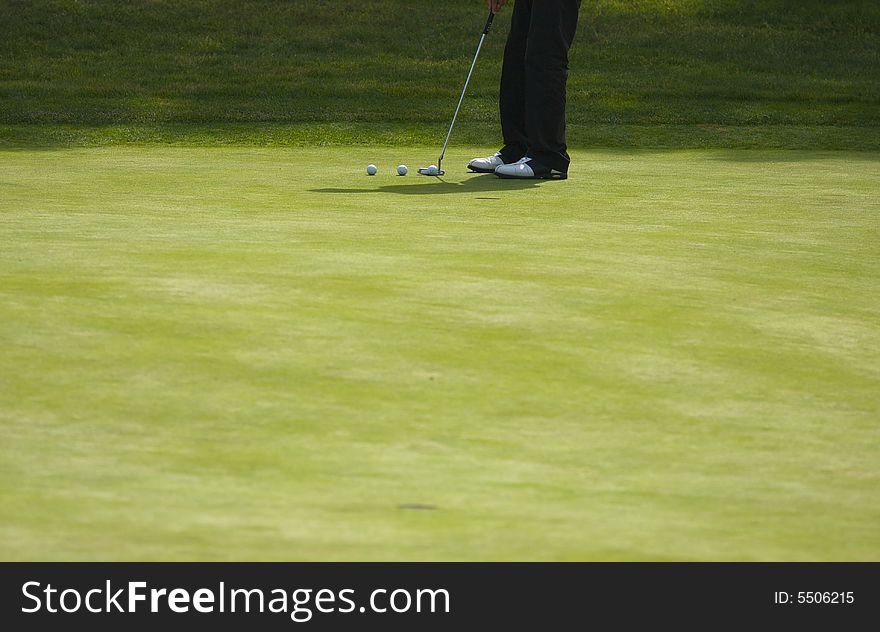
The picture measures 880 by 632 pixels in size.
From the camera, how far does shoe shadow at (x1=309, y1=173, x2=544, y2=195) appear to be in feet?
22.5

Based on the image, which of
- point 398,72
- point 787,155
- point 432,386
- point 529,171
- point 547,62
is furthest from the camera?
point 398,72

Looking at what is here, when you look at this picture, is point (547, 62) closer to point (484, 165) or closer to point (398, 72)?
point (484, 165)

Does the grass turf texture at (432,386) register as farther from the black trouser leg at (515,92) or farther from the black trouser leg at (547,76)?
the black trouser leg at (515,92)

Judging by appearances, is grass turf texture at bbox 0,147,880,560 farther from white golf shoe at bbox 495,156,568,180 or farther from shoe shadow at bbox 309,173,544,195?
white golf shoe at bbox 495,156,568,180

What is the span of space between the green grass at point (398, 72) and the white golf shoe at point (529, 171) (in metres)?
2.76

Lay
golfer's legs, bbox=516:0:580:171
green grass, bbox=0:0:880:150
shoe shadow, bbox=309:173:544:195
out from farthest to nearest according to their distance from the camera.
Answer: green grass, bbox=0:0:880:150 < golfer's legs, bbox=516:0:580:171 < shoe shadow, bbox=309:173:544:195

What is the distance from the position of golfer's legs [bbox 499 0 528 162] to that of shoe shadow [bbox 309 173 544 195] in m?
0.64

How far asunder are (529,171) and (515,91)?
3.10 feet

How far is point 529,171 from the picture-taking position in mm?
7824

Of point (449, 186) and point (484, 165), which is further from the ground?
point (484, 165)

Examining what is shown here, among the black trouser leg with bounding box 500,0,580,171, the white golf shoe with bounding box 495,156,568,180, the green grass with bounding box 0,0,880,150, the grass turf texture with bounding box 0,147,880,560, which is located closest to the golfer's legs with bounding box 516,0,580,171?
the black trouser leg with bounding box 500,0,580,171

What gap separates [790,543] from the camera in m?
2.38

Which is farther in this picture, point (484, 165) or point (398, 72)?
point (398, 72)

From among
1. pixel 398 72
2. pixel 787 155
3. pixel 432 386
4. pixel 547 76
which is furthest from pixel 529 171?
pixel 398 72
